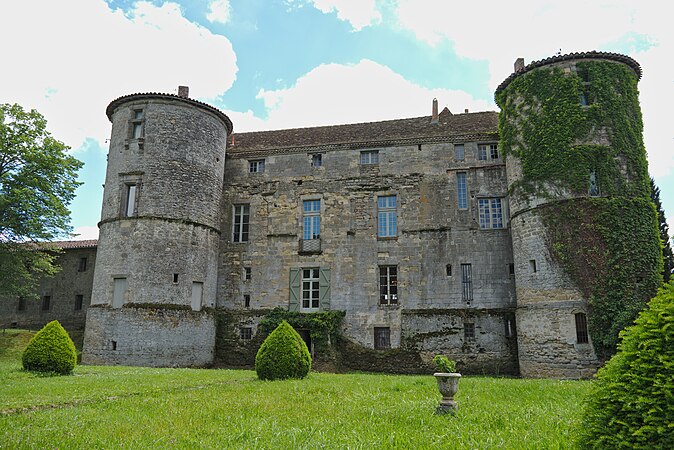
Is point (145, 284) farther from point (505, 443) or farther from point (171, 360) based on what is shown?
point (505, 443)

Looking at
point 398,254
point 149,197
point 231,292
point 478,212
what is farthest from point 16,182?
point 478,212

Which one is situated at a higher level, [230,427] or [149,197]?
[149,197]

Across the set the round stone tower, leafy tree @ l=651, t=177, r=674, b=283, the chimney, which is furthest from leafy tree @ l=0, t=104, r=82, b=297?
leafy tree @ l=651, t=177, r=674, b=283

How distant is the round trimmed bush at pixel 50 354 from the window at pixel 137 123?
10.5 metres

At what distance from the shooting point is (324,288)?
76.4 feet

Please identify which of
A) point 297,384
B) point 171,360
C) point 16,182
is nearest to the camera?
point 297,384

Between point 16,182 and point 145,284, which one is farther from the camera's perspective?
point 16,182

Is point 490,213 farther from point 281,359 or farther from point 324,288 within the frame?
point 281,359

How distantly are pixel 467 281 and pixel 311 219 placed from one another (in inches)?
310

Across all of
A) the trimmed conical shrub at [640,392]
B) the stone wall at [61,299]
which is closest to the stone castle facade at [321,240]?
the stone wall at [61,299]

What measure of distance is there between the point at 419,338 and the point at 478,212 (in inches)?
248

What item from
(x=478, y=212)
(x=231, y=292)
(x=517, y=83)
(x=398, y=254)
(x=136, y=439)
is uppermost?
(x=517, y=83)

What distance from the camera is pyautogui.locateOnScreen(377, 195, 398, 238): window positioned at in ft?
77.3

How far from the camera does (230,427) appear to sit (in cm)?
723
